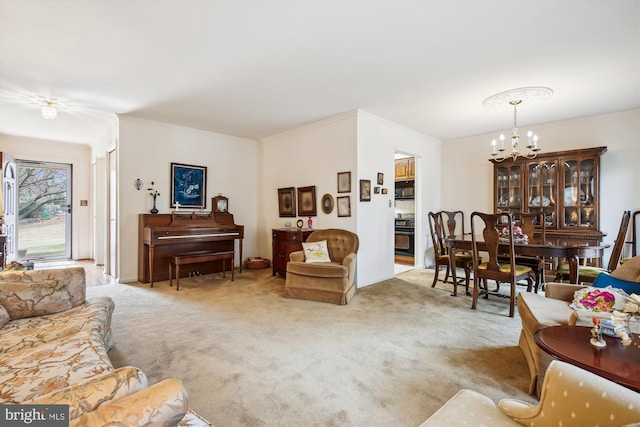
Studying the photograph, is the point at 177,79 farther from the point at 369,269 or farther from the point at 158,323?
the point at 369,269

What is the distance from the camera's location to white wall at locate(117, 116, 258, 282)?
4.74 metres

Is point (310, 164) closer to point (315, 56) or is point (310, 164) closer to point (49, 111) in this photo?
point (315, 56)

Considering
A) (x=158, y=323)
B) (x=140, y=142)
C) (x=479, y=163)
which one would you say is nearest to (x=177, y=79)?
(x=140, y=142)

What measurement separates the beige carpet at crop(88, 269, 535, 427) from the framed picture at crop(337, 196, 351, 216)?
51.2 inches

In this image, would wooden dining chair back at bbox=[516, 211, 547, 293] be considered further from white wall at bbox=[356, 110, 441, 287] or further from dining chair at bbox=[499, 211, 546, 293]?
white wall at bbox=[356, 110, 441, 287]

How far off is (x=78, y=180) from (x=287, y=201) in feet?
16.7

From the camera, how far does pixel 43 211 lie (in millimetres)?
6598

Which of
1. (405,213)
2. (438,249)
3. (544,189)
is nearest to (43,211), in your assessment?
(405,213)

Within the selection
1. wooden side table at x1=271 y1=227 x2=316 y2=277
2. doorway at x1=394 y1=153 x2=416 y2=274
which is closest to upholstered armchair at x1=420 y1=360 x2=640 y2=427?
wooden side table at x1=271 y1=227 x2=316 y2=277

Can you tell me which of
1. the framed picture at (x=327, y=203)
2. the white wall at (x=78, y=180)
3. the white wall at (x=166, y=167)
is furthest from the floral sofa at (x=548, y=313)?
the white wall at (x=78, y=180)

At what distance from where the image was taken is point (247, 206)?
245 inches

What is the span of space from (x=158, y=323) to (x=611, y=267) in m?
4.96

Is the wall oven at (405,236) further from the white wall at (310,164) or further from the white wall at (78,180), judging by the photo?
the white wall at (78,180)

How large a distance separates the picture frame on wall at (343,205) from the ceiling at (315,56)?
4.31 ft
